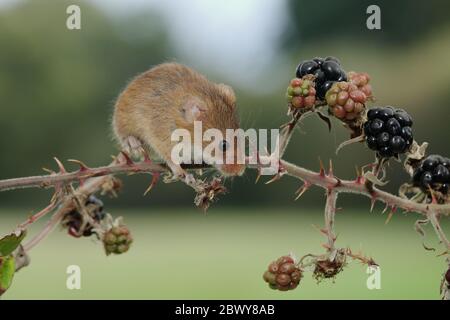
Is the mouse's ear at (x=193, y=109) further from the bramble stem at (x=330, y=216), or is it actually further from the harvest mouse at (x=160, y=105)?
the bramble stem at (x=330, y=216)

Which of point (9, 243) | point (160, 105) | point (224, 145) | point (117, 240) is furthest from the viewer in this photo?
point (160, 105)

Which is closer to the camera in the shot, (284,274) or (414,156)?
(284,274)

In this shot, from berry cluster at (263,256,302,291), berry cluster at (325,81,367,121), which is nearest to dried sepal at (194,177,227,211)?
berry cluster at (263,256,302,291)

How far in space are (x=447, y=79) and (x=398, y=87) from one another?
152cm

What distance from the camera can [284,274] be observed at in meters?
2.02

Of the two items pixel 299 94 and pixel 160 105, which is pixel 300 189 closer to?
pixel 299 94

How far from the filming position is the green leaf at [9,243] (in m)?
1.96

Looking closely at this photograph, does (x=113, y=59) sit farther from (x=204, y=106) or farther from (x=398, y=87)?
(x=204, y=106)

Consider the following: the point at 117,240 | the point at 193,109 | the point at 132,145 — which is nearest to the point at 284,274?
the point at 117,240

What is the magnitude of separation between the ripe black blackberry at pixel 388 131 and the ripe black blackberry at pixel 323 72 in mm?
156

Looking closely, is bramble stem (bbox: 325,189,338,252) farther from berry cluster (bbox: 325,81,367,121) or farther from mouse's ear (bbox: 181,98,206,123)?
mouse's ear (bbox: 181,98,206,123)

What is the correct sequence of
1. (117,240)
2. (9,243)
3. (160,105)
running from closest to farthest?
(9,243) → (117,240) → (160,105)

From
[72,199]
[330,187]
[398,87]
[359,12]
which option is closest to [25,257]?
[72,199]

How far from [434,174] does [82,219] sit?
1.31 m
